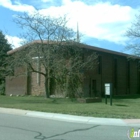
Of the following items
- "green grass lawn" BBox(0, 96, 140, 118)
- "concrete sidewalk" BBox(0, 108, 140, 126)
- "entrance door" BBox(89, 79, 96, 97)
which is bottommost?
"concrete sidewalk" BBox(0, 108, 140, 126)

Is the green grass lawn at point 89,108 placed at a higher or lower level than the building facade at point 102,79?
lower

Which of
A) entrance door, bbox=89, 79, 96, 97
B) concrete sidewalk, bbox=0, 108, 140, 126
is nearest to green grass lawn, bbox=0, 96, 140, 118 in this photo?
concrete sidewalk, bbox=0, 108, 140, 126

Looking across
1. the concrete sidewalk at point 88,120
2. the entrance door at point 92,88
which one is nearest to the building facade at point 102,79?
the entrance door at point 92,88

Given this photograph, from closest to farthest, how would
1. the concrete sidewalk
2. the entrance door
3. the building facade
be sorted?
the concrete sidewalk → the entrance door → the building facade

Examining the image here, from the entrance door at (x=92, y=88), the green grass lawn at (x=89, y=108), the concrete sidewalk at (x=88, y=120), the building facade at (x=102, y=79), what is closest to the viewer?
the concrete sidewalk at (x=88, y=120)

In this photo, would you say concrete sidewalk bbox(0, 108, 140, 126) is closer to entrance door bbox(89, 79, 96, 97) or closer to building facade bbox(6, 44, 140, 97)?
building facade bbox(6, 44, 140, 97)

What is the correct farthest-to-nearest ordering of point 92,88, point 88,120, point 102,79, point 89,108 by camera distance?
point 102,79 → point 92,88 → point 89,108 → point 88,120

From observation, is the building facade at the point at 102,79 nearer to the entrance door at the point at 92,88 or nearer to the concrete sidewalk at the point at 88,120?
the entrance door at the point at 92,88

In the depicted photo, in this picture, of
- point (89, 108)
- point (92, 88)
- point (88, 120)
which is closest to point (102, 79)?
point (92, 88)

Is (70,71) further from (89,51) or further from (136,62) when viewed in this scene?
(136,62)

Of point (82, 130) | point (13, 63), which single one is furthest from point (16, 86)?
point (82, 130)

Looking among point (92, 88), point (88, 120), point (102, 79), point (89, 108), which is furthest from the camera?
point (102, 79)

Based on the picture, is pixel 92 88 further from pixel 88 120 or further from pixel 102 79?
pixel 88 120

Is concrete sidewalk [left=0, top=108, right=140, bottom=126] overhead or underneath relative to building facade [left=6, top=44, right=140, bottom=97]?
underneath
